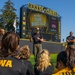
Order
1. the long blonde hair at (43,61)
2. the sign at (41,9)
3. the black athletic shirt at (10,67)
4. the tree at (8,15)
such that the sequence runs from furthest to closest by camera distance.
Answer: the tree at (8,15) < the sign at (41,9) < the long blonde hair at (43,61) < the black athletic shirt at (10,67)

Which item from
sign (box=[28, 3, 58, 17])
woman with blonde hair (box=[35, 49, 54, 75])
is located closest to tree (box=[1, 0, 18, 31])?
sign (box=[28, 3, 58, 17])

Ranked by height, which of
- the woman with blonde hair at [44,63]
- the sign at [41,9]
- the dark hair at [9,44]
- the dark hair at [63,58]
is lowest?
the woman with blonde hair at [44,63]

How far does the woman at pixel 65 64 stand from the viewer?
401 centimetres

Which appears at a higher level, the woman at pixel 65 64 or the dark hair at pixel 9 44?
the dark hair at pixel 9 44

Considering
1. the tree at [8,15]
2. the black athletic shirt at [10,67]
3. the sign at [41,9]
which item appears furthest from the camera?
the tree at [8,15]

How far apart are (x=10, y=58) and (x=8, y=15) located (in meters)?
54.4

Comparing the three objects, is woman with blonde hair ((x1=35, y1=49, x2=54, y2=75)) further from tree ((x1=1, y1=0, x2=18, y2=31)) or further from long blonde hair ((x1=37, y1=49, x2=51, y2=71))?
tree ((x1=1, y1=0, x2=18, y2=31))

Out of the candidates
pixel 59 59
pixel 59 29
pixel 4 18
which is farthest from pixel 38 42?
pixel 4 18

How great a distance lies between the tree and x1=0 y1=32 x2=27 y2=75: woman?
47215 mm

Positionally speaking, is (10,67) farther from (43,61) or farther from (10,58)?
(43,61)

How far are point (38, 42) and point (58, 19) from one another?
19.5 m

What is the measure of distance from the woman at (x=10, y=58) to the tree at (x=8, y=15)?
47215mm

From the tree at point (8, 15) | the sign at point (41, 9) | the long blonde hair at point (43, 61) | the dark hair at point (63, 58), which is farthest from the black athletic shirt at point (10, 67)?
the tree at point (8, 15)

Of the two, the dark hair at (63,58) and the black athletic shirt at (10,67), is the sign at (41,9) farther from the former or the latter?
the black athletic shirt at (10,67)
